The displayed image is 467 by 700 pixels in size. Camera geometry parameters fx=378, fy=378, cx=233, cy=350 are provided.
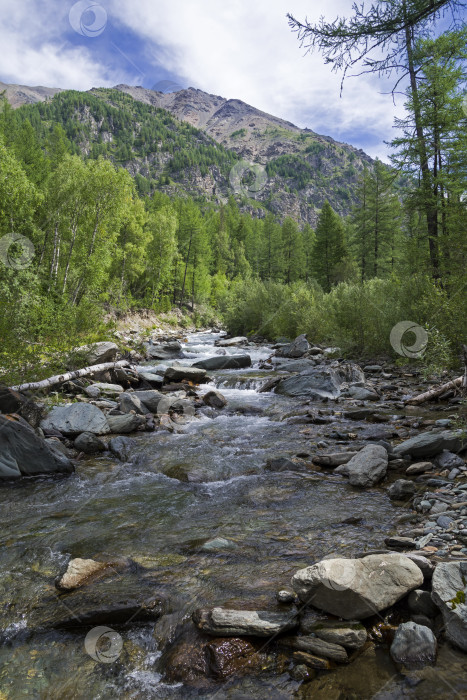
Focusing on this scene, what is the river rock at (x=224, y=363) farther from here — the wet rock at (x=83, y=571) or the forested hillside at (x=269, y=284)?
the wet rock at (x=83, y=571)

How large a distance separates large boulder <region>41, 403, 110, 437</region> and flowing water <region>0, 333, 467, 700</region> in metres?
1.23

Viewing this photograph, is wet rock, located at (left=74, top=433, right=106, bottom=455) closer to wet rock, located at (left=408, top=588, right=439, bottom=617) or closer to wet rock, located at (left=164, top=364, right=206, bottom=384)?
wet rock, located at (left=164, top=364, right=206, bottom=384)

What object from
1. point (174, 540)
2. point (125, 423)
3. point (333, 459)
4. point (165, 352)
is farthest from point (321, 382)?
point (165, 352)

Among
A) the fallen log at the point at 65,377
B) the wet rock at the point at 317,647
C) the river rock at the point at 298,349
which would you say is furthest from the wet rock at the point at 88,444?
the river rock at the point at 298,349

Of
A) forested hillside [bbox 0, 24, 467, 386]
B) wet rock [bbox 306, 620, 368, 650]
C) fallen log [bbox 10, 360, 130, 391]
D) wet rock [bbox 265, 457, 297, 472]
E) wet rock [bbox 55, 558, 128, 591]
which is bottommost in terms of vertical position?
wet rock [bbox 265, 457, 297, 472]

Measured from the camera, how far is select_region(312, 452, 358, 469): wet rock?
7.05 meters

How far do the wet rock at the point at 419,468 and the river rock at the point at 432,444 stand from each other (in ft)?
1.55

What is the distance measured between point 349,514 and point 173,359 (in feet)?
59.1

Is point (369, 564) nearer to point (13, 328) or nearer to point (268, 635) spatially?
point (268, 635)

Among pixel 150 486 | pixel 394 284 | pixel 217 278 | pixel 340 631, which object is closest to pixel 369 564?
pixel 340 631

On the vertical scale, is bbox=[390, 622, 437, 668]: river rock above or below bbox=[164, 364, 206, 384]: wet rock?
below

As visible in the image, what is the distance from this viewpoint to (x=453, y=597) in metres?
2.85

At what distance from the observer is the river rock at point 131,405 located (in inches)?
440

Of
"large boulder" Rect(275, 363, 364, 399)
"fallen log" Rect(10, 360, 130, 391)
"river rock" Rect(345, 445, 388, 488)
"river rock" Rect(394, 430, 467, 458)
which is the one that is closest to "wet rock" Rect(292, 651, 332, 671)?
"river rock" Rect(345, 445, 388, 488)
